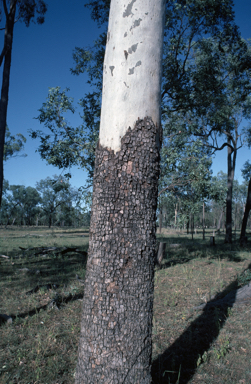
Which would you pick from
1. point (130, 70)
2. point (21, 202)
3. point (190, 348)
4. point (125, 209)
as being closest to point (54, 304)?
point (190, 348)

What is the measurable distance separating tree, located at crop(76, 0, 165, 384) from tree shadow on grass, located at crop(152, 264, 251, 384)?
30.6 inches

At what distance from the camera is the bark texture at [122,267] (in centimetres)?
182

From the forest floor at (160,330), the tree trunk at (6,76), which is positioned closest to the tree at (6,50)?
the tree trunk at (6,76)

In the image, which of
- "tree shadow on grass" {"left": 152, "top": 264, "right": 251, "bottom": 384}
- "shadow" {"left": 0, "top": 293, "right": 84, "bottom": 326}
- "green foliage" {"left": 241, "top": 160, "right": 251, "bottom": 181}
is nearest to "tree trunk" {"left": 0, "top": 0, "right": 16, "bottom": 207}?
"shadow" {"left": 0, "top": 293, "right": 84, "bottom": 326}

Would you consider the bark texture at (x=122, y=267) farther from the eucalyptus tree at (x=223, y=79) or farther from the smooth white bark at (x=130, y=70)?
the eucalyptus tree at (x=223, y=79)

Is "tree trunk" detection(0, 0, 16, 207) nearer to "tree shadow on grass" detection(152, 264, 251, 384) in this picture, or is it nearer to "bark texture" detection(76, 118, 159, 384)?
"tree shadow on grass" detection(152, 264, 251, 384)

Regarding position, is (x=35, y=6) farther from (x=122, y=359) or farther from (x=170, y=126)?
(x=122, y=359)

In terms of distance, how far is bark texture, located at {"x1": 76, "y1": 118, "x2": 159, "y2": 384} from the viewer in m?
1.82

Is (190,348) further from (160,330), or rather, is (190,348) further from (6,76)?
(6,76)

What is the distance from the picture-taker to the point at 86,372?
1838mm

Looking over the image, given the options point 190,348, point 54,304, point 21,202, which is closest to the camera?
point 190,348

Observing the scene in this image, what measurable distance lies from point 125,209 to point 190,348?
8.58 ft

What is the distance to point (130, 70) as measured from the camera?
6.34 feet

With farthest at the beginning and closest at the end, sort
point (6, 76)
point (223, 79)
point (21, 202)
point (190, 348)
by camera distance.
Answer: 1. point (21, 202)
2. point (223, 79)
3. point (6, 76)
4. point (190, 348)
